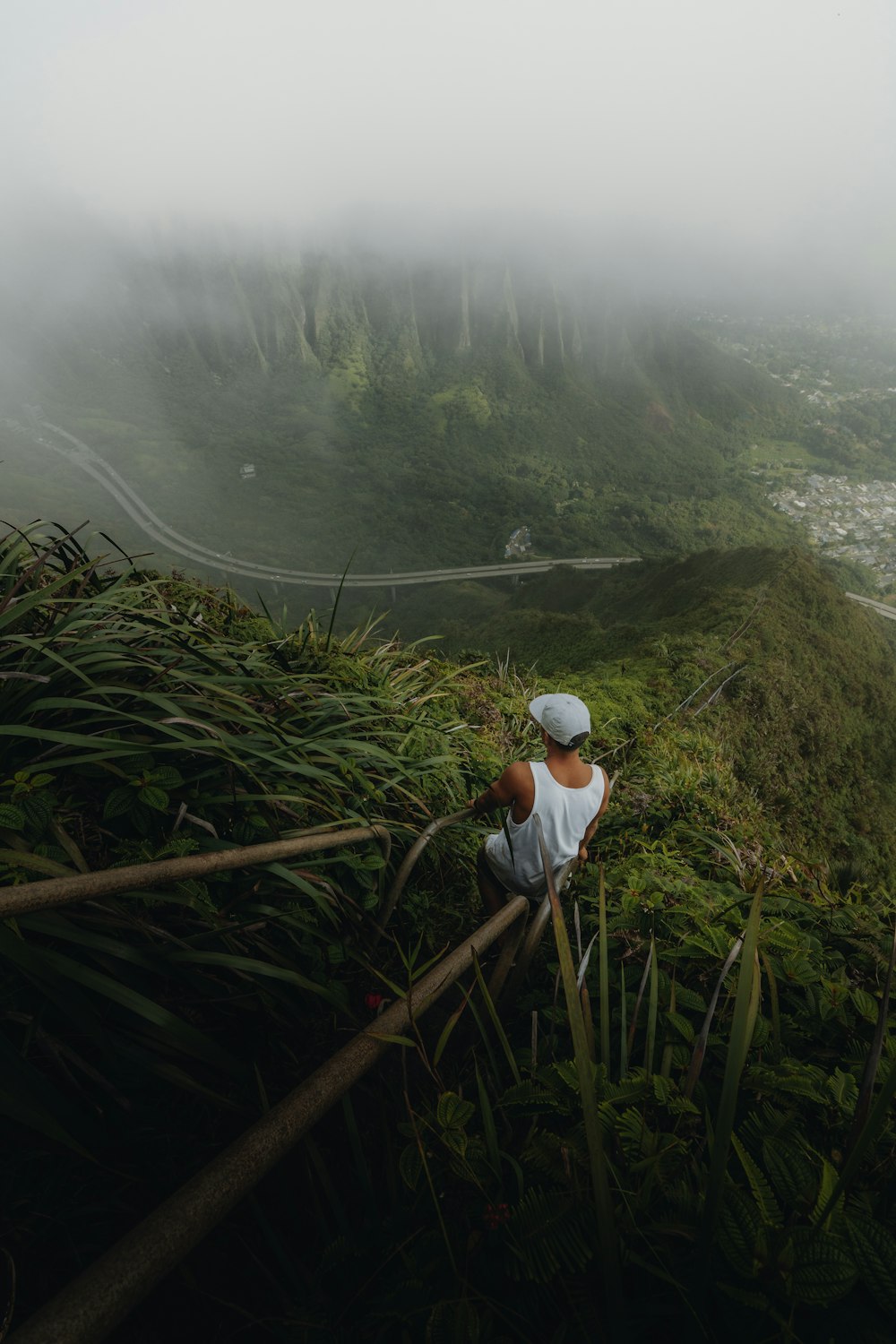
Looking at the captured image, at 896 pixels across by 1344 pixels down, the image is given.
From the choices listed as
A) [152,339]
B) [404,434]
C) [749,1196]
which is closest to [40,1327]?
[749,1196]

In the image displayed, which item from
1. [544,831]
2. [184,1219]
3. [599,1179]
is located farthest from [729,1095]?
[544,831]

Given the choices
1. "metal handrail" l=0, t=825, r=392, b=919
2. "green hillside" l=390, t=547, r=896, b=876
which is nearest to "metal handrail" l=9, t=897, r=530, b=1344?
"metal handrail" l=0, t=825, r=392, b=919

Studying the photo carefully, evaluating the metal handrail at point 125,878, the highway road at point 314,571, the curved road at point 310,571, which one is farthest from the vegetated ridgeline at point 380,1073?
the highway road at point 314,571

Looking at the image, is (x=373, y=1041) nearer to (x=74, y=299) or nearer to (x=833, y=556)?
Result: (x=833, y=556)

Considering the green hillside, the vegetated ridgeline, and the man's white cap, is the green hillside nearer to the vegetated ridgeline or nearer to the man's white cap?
Answer: the man's white cap

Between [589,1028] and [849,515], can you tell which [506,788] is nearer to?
[589,1028]
